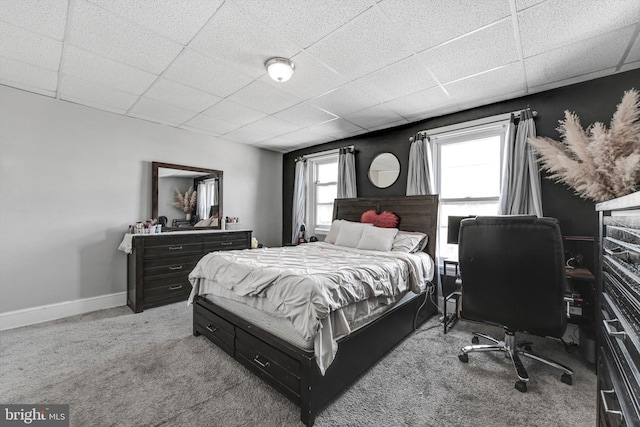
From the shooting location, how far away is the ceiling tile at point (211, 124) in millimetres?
3723

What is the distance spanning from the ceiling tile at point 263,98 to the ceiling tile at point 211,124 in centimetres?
77

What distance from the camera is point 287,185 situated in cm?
561

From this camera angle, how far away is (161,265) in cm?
352

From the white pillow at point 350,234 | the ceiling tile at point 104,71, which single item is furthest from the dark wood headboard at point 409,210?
the ceiling tile at point 104,71

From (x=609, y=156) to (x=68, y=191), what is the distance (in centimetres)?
533

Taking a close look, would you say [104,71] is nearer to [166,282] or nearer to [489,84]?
[166,282]

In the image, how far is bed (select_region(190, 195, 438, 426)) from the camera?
158 centimetres

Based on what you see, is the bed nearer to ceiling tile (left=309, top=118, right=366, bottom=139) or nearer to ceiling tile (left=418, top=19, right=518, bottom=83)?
ceiling tile (left=418, top=19, right=518, bottom=83)

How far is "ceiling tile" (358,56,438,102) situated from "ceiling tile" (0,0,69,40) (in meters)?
2.35

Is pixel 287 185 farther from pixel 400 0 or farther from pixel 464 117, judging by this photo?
pixel 400 0

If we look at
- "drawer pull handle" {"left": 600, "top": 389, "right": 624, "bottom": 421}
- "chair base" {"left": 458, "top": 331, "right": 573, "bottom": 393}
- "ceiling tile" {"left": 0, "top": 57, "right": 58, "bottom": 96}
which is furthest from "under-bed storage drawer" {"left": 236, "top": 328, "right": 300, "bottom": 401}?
"ceiling tile" {"left": 0, "top": 57, "right": 58, "bottom": 96}

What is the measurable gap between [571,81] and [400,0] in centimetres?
222

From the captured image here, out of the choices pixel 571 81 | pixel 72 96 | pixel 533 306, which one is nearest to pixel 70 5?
pixel 72 96

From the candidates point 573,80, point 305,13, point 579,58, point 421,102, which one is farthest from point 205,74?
point 573,80
